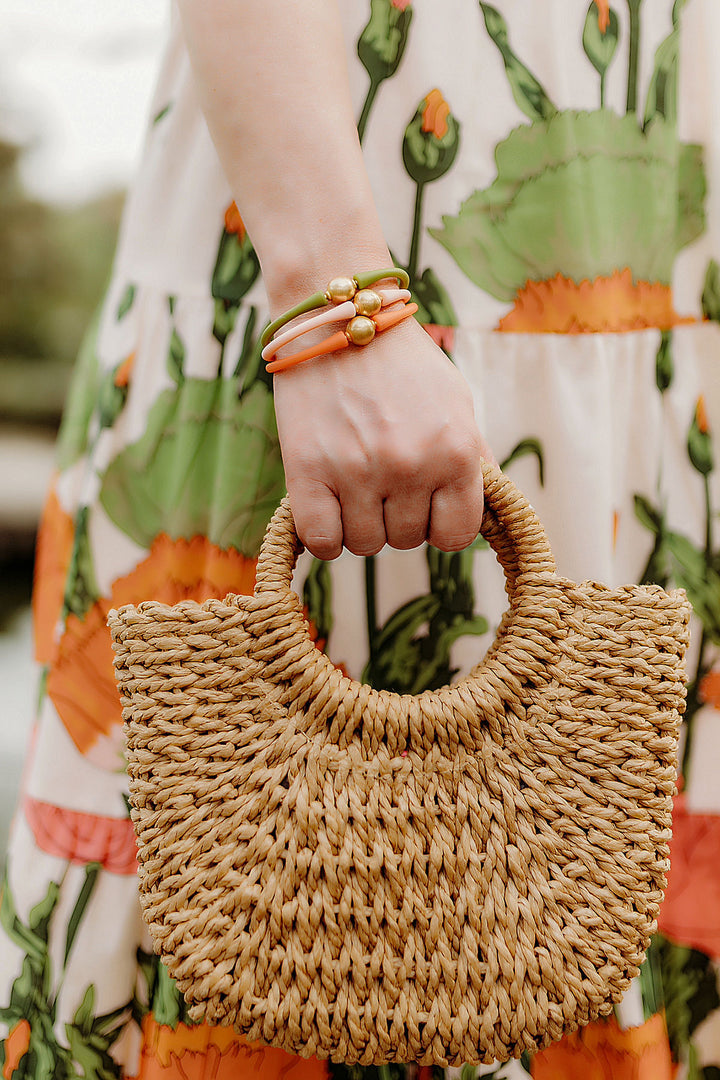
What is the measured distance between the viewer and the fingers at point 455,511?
428 millimetres

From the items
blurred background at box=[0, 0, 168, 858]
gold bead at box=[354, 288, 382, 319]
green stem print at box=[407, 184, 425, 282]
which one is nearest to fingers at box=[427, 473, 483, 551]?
gold bead at box=[354, 288, 382, 319]

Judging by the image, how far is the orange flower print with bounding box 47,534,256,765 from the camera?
1.93 ft

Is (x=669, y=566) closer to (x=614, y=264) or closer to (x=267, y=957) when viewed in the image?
(x=614, y=264)

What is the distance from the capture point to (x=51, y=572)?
Answer: 720 mm

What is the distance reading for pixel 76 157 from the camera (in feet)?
18.9

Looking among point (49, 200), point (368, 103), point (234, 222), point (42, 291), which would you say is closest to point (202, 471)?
point (234, 222)

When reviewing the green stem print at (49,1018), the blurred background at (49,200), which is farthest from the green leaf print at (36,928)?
the blurred background at (49,200)

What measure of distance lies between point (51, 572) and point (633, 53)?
0.65m

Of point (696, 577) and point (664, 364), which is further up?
point (664, 364)

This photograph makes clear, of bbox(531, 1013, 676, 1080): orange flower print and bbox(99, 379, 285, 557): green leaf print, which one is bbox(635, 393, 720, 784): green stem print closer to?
bbox(531, 1013, 676, 1080): orange flower print

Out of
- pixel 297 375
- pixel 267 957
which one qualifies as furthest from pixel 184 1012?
pixel 297 375

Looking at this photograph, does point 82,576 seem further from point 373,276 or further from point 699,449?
point 699,449

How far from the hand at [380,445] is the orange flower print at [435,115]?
0.20 m

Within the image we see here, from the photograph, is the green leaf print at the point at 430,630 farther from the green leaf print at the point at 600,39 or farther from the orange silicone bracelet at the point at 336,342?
the green leaf print at the point at 600,39
